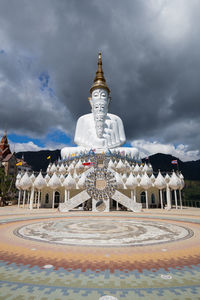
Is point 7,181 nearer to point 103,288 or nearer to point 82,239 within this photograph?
point 82,239

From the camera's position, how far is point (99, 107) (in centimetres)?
5022

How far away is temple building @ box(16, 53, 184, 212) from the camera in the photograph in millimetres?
27188

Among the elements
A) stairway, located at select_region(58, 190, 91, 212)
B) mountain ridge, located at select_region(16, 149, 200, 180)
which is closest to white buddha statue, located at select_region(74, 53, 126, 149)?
stairway, located at select_region(58, 190, 91, 212)

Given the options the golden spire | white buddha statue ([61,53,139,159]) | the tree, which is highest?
the golden spire

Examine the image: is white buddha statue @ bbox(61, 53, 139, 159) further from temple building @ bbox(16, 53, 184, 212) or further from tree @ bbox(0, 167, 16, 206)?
tree @ bbox(0, 167, 16, 206)

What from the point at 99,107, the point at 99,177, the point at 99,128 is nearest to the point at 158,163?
the point at 99,128

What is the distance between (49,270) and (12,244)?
4.06 m

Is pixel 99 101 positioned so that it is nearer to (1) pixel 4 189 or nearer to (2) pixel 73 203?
(1) pixel 4 189

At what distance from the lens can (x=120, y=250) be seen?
7699 millimetres

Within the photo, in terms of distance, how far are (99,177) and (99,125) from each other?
79.7 feet

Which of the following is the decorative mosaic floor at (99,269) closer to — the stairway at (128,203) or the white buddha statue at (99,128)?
the stairway at (128,203)

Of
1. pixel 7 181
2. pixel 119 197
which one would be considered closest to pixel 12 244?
pixel 119 197

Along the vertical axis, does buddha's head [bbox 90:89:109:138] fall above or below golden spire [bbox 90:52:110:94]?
below

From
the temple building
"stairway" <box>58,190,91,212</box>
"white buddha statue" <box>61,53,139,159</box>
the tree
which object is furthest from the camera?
"white buddha statue" <box>61,53,139,159</box>
